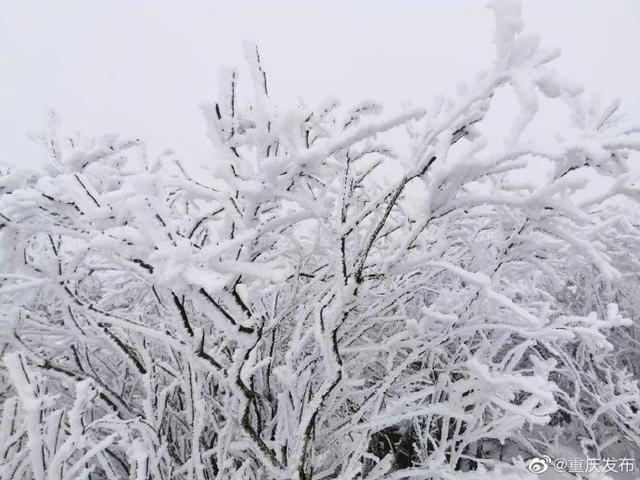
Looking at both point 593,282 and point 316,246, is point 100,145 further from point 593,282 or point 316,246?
point 593,282

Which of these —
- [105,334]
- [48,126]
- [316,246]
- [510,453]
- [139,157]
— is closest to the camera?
[105,334]

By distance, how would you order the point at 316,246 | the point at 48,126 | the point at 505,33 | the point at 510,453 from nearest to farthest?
the point at 505,33
the point at 316,246
the point at 48,126
the point at 510,453

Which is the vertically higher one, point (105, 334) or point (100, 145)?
point (100, 145)

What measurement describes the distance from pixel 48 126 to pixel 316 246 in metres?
1.39

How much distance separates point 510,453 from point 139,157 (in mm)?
3350

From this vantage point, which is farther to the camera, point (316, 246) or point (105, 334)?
point (316, 246)

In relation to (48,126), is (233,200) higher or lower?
lower

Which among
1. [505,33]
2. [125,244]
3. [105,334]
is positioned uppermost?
[505,33]

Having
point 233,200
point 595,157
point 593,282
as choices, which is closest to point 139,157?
point 233,200

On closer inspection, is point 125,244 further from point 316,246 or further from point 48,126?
point 48,126

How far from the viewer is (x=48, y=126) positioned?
1.98 meters

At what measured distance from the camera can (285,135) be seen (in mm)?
928

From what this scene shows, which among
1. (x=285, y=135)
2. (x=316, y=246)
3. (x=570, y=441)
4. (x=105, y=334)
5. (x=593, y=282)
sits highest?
(x=285, y=135)

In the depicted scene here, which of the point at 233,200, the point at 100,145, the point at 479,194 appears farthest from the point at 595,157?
the point at 100,145
